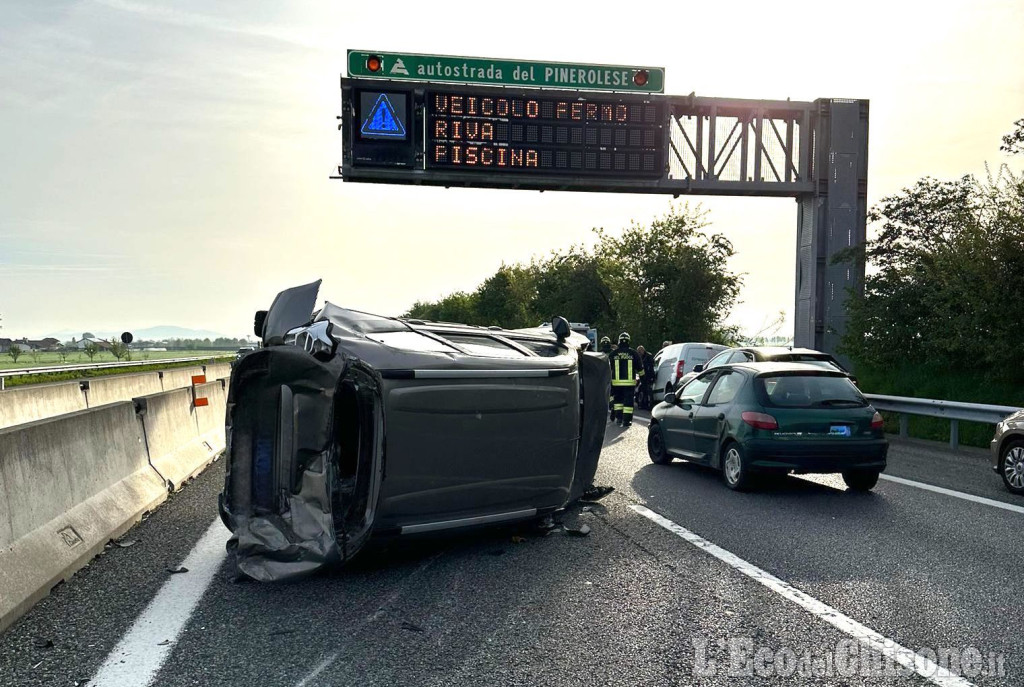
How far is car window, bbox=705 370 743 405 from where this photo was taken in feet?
34.0

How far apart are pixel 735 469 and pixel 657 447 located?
2369 mm

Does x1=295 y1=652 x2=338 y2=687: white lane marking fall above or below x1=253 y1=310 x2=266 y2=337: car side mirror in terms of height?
below

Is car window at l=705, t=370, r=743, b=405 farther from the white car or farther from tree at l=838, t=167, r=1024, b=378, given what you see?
the white car

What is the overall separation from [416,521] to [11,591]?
7.65 ft

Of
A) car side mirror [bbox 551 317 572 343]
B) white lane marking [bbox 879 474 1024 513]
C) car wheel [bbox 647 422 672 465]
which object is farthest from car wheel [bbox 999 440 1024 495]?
car side mirror [bbox 551 317 572 343]

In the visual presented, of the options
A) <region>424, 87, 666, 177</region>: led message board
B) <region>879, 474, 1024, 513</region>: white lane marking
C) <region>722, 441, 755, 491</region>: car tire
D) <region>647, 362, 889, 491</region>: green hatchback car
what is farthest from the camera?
<region>424, 87, 666, 177</region>: led message board

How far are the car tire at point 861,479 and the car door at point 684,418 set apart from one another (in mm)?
1902

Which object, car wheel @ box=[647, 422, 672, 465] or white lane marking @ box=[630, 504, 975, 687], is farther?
car wheel @ box=[647, 422, 672, 465]

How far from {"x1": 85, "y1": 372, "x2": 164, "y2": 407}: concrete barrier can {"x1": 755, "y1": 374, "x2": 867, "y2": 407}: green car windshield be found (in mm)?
14582

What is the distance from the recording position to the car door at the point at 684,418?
11.1 m

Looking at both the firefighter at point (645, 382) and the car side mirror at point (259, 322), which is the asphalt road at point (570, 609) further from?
the firefighter at point (645, 382)

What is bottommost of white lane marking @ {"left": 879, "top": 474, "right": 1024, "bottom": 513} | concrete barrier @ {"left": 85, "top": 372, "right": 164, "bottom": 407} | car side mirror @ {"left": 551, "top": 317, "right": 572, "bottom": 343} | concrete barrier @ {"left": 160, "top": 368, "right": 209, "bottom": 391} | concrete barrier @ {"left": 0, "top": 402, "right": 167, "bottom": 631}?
concrete barrier @ {"left": 160, "top": 368, "right": 209, "bottom": 391}

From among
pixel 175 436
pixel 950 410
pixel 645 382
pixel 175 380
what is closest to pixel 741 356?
pixel 950 410

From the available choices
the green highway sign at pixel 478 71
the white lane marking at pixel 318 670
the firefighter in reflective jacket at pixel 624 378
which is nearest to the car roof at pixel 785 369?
the white lane marking at pixel 318 670
